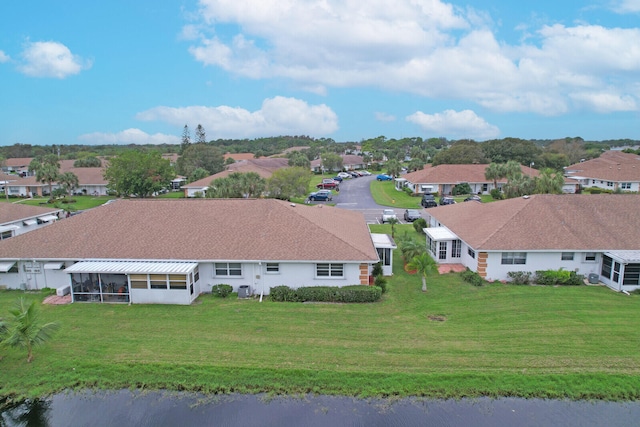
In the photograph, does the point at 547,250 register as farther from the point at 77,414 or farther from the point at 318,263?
the point at 77,414

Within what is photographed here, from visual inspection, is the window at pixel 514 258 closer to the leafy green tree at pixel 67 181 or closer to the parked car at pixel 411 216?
the parked car at pixel 411 216

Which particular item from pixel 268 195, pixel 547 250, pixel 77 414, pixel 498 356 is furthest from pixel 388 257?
pixel 268 195

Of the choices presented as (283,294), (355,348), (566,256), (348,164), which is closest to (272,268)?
(283,294)

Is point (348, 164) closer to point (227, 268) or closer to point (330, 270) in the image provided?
point (330, 270)

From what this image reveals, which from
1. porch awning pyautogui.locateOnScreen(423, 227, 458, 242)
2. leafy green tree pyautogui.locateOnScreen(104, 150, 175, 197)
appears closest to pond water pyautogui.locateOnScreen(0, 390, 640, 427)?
porch awning pyautogui.locateOnScreen(423, 227, 458, 242)

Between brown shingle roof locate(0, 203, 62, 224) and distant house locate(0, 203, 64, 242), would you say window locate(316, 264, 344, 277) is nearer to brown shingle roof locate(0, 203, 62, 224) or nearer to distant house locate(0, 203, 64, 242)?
distant house locate(0, 203, 64, 242)
